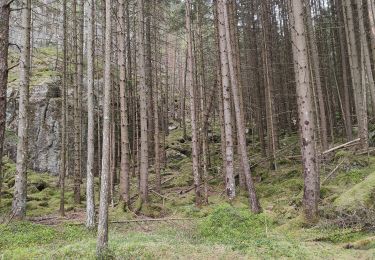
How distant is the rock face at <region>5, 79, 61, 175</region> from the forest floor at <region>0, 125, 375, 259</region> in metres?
7.25

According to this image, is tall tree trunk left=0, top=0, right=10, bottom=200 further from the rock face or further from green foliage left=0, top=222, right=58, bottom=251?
the rock face

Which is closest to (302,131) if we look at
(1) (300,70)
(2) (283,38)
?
(1) (300,70)

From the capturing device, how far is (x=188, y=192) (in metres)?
18.5

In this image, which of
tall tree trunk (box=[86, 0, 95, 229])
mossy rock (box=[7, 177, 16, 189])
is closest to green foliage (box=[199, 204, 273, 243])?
tall tree trunk (box=[86, 0, 95, 229])

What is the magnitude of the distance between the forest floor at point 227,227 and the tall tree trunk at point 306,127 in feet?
1.57

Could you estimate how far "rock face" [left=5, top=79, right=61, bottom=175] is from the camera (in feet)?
82.0

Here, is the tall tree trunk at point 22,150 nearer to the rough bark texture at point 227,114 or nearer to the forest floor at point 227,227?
the forest floor at point 227,227

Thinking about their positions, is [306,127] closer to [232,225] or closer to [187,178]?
[232,225]

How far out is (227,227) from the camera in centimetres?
1009

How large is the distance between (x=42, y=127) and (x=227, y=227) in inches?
753

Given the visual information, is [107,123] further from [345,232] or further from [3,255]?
[345,232]

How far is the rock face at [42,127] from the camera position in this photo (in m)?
25.0

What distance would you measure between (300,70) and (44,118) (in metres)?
20.1

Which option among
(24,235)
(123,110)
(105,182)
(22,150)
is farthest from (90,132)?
(105,182)
